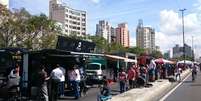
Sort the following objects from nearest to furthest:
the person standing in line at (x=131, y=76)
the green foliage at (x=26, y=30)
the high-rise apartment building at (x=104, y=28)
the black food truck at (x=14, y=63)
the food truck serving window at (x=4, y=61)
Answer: the black food truck at (x=14, y=63) → the food truck serving window at (x=4, y=61) → the person standing in line at (x=131, y=76) → the green foliage at (x=26, y=30) → the high-rise apartment building at (x=104, y=28)

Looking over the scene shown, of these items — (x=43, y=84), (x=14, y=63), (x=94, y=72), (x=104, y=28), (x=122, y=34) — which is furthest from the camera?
(x=122, y=34)

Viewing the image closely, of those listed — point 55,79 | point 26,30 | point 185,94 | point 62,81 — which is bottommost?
point 185,94

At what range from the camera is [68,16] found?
505 feet

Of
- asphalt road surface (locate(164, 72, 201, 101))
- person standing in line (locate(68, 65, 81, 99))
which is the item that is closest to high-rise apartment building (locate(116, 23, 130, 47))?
asphalt road surface (locate(164, 72, 201, 101))

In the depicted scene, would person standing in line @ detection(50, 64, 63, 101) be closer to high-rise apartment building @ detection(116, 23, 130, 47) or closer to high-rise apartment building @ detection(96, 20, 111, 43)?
high-rise apartment building @ detection(96, 20, 111, 43)

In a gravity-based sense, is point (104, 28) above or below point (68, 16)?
below

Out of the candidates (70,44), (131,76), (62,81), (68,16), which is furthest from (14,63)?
(68,16)

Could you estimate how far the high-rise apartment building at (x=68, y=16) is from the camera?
491 feet

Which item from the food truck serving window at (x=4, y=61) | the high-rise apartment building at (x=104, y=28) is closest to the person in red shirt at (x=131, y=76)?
the food truck serving window at (x=4, y=61)

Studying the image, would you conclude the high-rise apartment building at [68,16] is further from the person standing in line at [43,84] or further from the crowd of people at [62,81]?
the person standing in line at [43,84]

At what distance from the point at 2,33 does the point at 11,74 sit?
39.9m

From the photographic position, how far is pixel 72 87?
25.0 metres

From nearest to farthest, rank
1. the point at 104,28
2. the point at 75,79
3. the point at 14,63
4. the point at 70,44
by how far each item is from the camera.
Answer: the point at 14,63
the point at 75,79
the point at 70,44
the point at 104,28

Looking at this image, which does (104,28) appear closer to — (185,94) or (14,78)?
(185,94)
